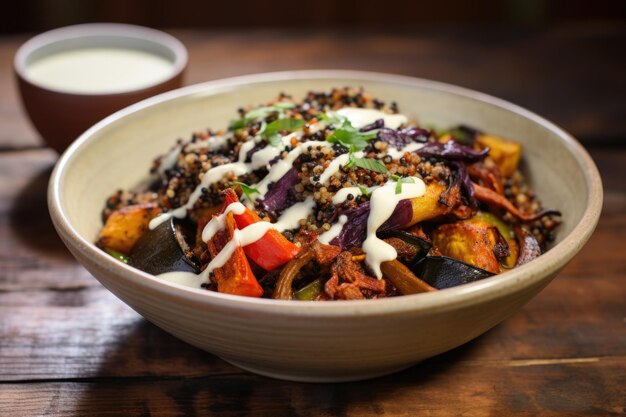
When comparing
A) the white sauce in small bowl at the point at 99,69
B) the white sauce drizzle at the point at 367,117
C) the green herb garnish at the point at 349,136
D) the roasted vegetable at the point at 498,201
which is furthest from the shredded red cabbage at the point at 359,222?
→ the white sauce in small bowl at the point at 99,69

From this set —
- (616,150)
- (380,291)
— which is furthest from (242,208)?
(616,150)

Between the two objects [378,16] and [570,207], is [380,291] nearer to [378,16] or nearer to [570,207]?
[570,207]

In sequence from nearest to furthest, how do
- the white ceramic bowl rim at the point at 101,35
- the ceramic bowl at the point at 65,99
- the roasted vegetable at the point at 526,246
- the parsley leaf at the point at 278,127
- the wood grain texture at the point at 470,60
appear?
the roasted vegetable at the point at 526,246
the parsley leaf at the point at 278,127
the ceramic bowl at the point at 65,99
the white ceramic bowl rim at the point at 101,35
the wood grain texture at the point at 470,60

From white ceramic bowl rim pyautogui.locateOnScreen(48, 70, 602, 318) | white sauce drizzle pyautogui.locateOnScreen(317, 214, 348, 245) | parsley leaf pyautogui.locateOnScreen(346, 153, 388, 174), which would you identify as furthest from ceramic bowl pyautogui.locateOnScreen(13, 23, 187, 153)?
white sauce drizzle pyautogui.locateOnScreen(317, 214, 348, 245)

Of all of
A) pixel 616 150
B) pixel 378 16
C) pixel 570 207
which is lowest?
pixel 378 16

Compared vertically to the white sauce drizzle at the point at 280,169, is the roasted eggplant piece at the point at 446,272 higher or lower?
lower

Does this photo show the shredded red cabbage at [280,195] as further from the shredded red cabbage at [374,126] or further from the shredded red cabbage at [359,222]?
the shredded red cabbage at [374,126]

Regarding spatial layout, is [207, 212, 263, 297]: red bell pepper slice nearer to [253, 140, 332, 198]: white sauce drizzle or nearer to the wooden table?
[253, 140, 332, 198]: white sauce drizzle
